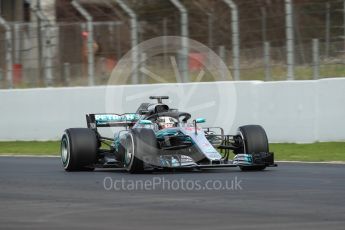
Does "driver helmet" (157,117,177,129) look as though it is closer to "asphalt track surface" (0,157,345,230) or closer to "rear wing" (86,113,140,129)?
"asphalt track surface" (0,157,345,230)

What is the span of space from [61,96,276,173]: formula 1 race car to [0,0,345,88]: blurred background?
581cm

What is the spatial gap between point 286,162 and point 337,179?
3.65m

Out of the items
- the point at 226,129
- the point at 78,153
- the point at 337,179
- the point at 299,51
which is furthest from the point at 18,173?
the point at 299,51

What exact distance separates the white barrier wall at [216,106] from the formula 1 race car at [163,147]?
4.67 meters

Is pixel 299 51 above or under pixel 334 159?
above

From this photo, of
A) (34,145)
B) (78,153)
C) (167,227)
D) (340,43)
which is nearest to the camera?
(167,227)

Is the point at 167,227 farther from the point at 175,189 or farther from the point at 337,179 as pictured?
the point at 337,179

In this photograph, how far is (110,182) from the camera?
491 inches

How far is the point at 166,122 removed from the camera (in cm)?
1427

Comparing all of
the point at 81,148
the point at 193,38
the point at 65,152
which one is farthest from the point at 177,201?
the point at 193,38

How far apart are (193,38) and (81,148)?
291 inches

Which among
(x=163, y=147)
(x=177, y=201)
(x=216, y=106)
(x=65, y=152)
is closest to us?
(x=177, y=201)

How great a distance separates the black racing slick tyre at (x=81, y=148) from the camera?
47.3ft

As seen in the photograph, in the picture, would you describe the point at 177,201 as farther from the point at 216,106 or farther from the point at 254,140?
the point at 216,106
